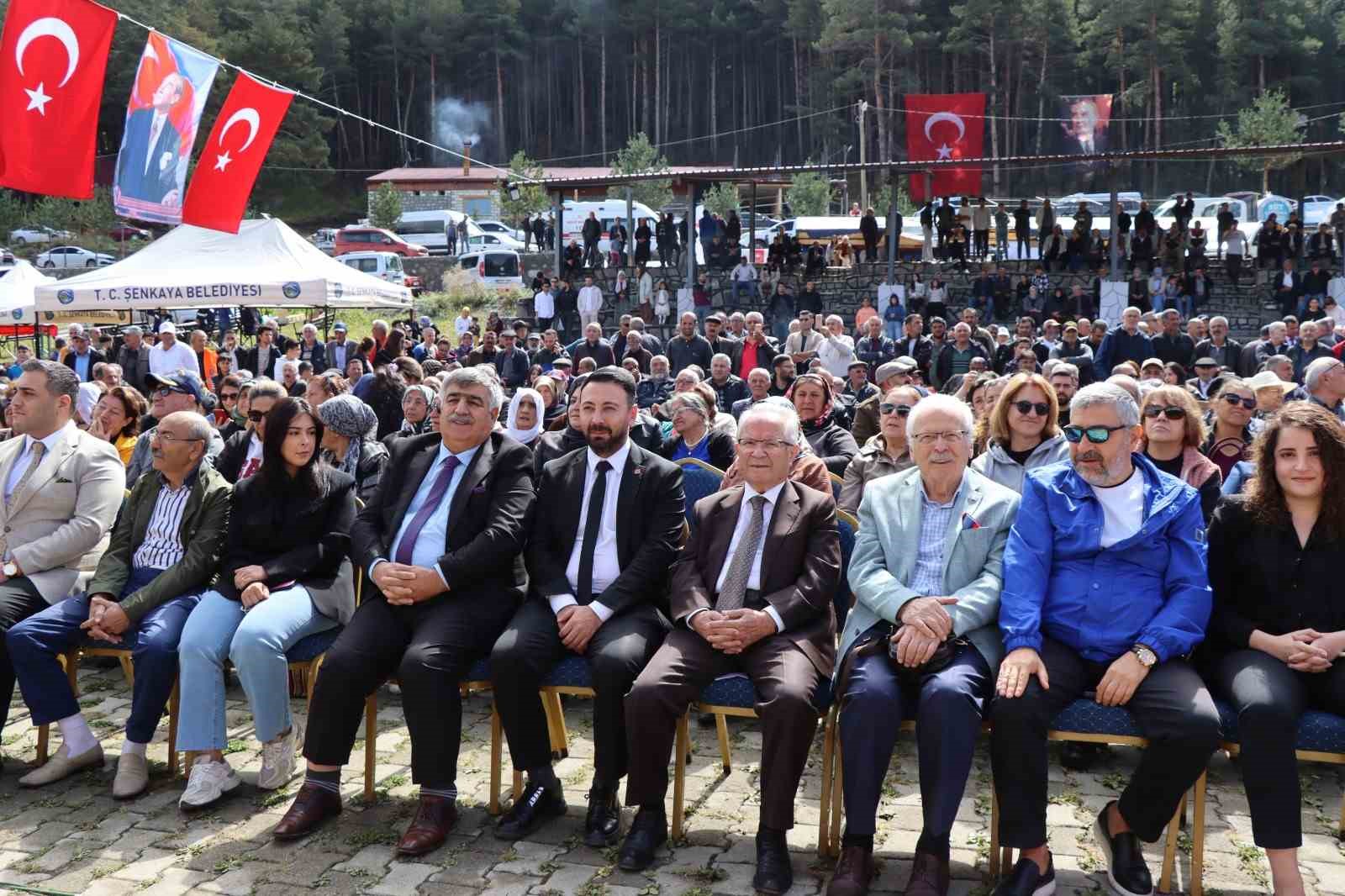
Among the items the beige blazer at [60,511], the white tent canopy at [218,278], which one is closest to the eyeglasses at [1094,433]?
the beige blazer at [60,511]

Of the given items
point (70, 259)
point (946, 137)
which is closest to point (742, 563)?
point (946, 137)

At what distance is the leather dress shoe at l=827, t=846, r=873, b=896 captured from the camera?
10.6 feet

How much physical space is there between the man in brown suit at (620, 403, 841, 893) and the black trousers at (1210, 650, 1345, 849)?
3.87 feet

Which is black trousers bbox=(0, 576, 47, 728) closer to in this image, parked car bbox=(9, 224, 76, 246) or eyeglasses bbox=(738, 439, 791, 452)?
eyeglasses bbox=(738, 439, 791, 452)

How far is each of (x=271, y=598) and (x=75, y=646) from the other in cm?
84

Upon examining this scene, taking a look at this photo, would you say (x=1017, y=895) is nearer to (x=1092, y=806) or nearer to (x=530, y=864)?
(x=1092, y=806)

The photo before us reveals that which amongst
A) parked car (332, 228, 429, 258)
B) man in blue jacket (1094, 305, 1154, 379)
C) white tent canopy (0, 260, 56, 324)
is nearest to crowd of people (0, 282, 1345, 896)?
man in blue jacket (1094, 305, 1154, 379)

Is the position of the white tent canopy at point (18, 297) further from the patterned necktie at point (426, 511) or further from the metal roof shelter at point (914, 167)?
the patterned necktie at point (426, 511)

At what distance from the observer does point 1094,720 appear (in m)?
3.37

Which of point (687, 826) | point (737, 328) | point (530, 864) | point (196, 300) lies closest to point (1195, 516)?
point (687, 826)

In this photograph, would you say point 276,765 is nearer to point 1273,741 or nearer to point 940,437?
point 940,437

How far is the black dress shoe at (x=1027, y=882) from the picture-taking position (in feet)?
10.6

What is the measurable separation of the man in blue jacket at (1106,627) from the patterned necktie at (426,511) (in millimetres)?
1972

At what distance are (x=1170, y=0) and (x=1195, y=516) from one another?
46.9m
